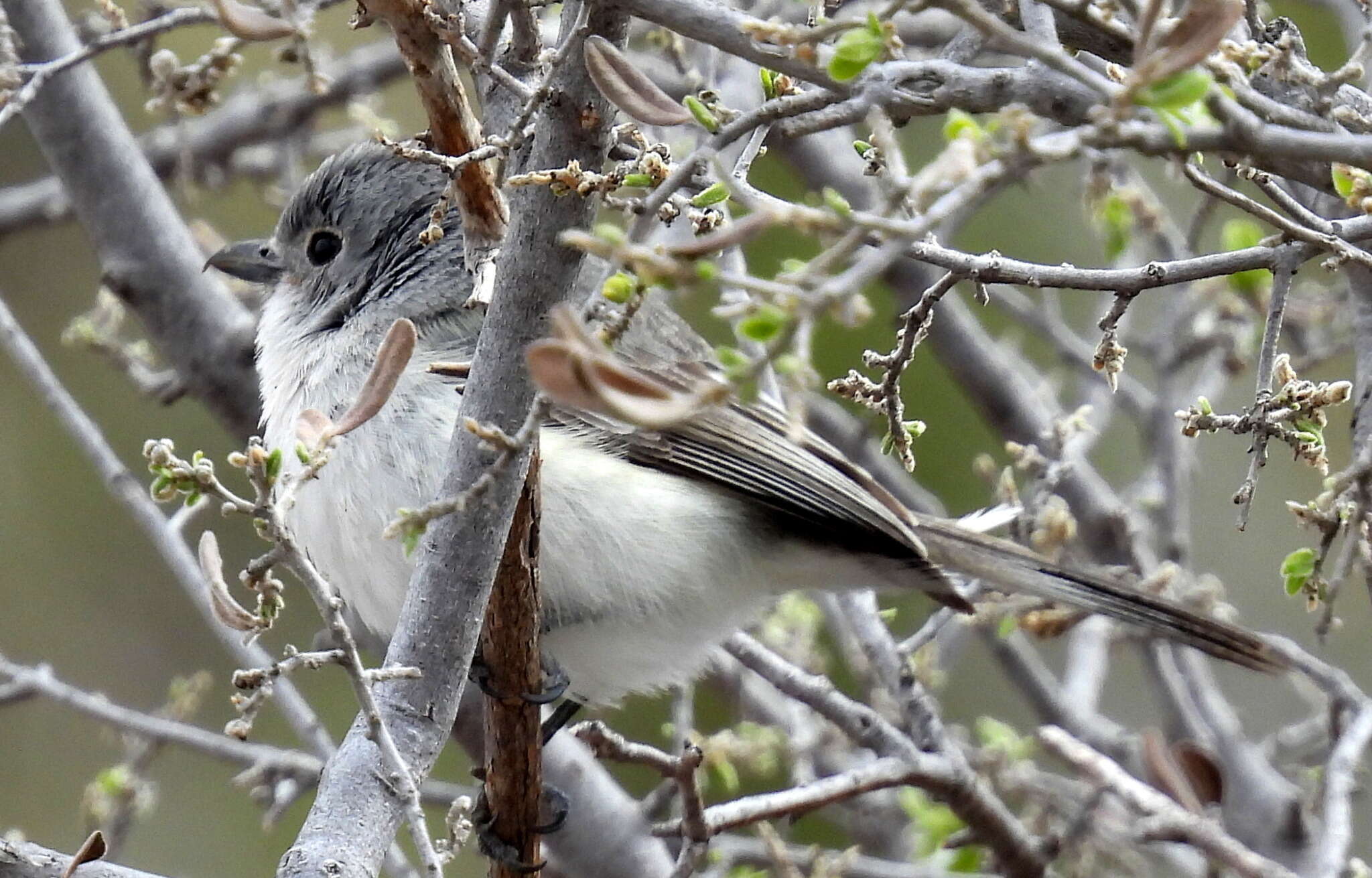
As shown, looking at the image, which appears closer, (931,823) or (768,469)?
(768,469)

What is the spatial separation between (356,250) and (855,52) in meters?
2.55

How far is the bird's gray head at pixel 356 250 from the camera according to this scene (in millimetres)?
3600

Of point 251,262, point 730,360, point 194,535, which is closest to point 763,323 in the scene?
point 730,360

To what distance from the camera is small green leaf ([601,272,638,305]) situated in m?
1.54

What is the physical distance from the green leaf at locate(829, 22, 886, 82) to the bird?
1649 millimetres

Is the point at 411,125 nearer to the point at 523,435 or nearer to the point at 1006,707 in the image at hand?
the point at 1006,707

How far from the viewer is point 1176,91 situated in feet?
4.15

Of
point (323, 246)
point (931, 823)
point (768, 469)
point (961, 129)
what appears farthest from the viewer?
point (323, 246)

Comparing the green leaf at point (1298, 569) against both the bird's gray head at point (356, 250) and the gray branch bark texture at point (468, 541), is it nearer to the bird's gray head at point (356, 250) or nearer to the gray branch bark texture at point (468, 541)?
the gray branch bark texture at point (468, 541)

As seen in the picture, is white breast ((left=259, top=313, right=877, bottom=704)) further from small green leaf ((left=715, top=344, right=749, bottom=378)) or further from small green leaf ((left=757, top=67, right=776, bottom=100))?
small green leaf ((left=715, top=344, right=749, bottom=378))

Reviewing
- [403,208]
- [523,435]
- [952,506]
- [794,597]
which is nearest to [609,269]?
[523,435]

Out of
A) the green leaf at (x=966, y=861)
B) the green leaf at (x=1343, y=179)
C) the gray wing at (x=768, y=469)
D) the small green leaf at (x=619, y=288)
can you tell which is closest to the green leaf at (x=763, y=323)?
the small green leaf at (x=619, y=288)

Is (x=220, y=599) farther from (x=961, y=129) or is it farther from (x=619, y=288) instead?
(x=961, y=129)

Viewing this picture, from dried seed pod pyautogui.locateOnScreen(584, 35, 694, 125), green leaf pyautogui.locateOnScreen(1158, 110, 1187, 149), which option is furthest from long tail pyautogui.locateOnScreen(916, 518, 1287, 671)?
green leaf pyautogui.locateOnScreen(1158, 110, 1187, 149)
